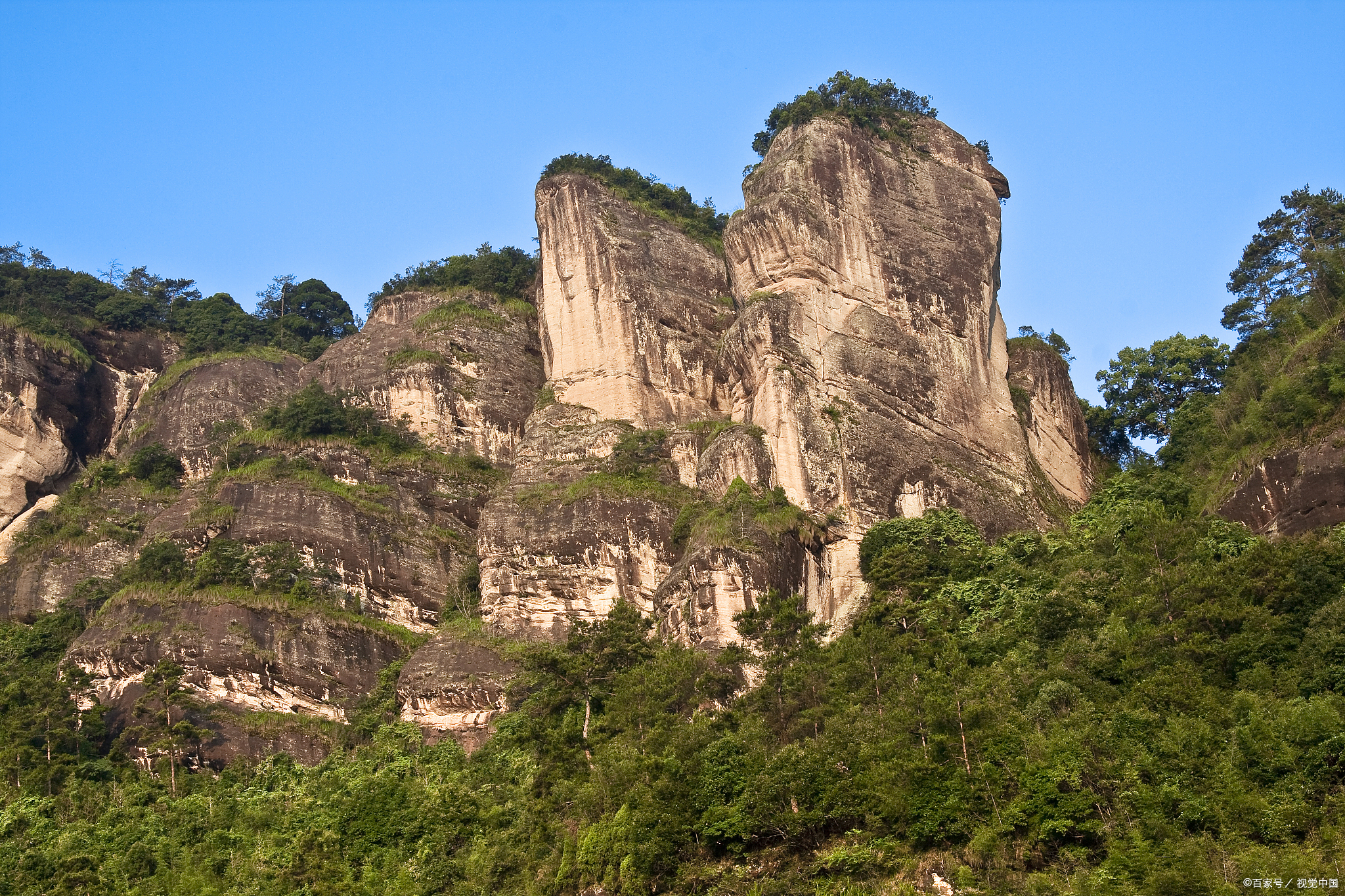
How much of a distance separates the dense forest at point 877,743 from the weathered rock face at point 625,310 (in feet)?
14.0

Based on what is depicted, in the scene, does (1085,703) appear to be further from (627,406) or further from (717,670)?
(627,406)

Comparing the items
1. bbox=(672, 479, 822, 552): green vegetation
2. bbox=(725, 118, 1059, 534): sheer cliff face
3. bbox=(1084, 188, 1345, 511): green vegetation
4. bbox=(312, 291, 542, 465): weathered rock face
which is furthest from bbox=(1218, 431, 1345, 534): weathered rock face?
bbox=(312, 291, 542, 465): weathered rock face

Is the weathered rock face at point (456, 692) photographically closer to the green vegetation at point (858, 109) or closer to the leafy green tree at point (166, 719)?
the leafy green tree at point (166, 719)

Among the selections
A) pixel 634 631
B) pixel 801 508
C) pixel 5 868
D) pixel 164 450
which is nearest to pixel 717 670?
pixel 634 631

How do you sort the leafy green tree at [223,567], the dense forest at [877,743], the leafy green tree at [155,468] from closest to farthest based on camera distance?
the dense forest at [877,743], the leafy green tree at [223,567], the leafy green tree at [155,468]

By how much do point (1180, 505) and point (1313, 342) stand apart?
5.01 m

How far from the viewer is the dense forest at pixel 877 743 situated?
2609 cm

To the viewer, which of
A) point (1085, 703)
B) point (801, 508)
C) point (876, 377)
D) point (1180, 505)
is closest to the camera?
point (1085, 703)

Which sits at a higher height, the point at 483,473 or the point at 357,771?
the point at 483,473

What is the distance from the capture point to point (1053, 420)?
171 ft

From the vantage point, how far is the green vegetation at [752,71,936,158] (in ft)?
173

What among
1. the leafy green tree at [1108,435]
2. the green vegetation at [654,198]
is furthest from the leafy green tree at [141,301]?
the leafy green tree at [1108,435]

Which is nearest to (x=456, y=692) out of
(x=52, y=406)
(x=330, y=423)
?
(x=330, y=423)

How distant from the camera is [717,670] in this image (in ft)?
121
